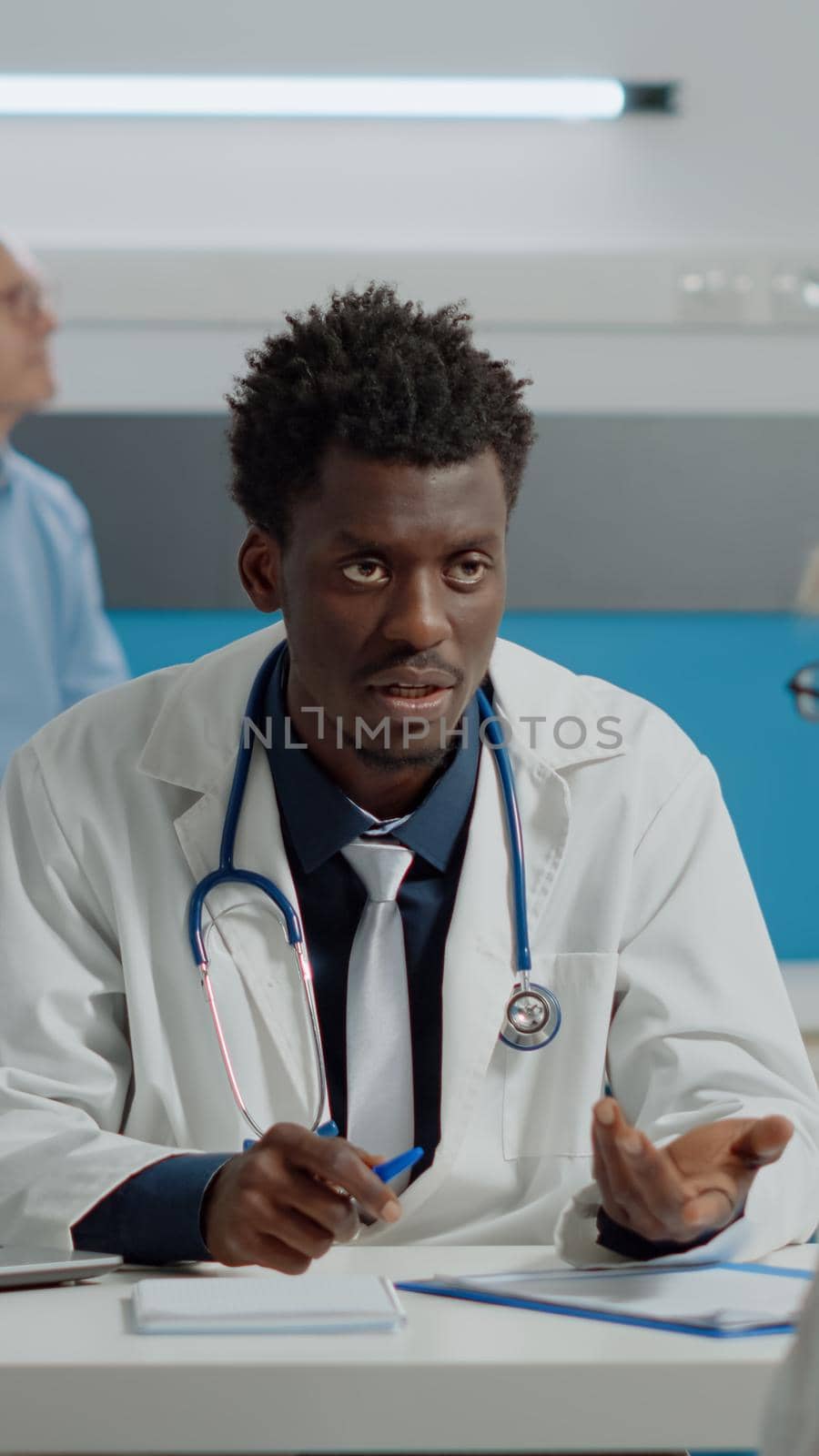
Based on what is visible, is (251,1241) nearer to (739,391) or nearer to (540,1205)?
(540,1205)

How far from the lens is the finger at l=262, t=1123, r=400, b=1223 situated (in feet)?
3.22

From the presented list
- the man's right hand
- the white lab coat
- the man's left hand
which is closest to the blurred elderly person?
the white lab coat

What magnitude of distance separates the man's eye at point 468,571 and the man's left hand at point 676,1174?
0.52 m

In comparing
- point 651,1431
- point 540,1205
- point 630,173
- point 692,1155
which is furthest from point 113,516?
point 651,1431

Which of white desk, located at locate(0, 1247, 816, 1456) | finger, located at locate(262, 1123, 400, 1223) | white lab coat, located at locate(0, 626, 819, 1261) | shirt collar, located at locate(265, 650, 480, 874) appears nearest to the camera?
white desk, located at locate(0, 1247, 816, 1456)

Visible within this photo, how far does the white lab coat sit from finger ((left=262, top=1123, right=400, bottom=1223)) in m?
0.25

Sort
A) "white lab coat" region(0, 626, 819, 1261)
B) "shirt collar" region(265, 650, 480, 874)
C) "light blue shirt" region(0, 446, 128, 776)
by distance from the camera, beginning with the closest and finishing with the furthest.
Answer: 1. "white lab coat" region(0, 626, 819, 1261)
2. "shirt collar" region(265, 650, 480, 874)
3. "light blue shirt" region(0, 446, 128, 776)

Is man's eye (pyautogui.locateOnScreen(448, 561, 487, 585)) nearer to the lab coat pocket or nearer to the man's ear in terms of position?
the man's ear

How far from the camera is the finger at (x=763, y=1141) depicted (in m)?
1.02

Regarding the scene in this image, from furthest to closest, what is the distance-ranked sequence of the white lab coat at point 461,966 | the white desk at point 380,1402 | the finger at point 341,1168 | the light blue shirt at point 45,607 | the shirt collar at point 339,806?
the light blue shirt at point 45,607 < the shirt collar at point 339,806 < the white lab coat at point 461,966 < the finger at point 341,1168 < the white desk at point 380,1402

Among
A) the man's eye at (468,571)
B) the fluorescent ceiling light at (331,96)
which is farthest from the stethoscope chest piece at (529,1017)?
the fluorescent ceiling light at (331,96)

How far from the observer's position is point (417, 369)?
54.2 inches

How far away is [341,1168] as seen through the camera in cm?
100

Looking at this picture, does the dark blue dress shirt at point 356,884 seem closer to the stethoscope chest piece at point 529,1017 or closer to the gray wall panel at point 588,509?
the stethoscope chest piece at point 529,1017
